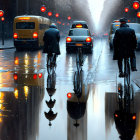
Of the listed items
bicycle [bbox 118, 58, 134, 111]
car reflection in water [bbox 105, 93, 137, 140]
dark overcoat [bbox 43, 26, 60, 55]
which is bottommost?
bicycle [bbox 118, 58, 134, 111]

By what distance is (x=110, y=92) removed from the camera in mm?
9750

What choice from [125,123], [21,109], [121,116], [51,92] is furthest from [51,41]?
[125,123]

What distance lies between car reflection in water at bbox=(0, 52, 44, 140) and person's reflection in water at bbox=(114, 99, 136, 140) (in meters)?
1.21

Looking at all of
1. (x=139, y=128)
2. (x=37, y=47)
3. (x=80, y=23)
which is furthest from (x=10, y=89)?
(x=80, y=23)

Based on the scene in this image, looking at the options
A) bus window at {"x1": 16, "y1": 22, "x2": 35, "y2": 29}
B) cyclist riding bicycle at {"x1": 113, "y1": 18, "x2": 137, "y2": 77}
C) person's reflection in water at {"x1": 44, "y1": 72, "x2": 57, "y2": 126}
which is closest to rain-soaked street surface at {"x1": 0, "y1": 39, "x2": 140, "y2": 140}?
person's reflection in water at {"x1": 44, "y1": 72, "x2": 57, "y2": 126}

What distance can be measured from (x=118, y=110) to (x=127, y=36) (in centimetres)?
343

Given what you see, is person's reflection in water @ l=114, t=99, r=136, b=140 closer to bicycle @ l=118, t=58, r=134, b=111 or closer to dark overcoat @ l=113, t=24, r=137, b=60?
bicycle @ l=118, t=58, r=134, b=111

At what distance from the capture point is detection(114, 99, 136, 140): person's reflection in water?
19.3 ft

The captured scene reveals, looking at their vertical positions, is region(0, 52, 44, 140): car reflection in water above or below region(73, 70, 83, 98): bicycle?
above

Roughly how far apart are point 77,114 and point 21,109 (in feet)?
3.66

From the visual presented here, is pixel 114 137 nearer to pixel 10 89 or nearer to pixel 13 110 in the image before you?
pixel 13 110

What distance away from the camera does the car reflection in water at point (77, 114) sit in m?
5.92

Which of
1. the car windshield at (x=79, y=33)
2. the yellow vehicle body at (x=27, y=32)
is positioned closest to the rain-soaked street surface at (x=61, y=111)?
the car windshield at (x=79, y=33)

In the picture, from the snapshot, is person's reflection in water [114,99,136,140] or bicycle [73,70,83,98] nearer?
person's reflection in water [114,99,136,140]
